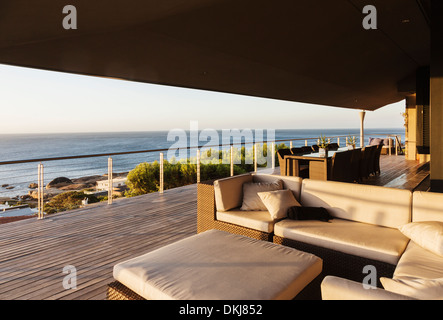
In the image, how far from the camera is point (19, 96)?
18.5 metres

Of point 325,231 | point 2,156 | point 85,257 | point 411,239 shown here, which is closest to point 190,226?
point 85,257

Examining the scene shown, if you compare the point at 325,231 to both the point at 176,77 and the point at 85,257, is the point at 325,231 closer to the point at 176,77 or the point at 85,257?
the point at 85,257

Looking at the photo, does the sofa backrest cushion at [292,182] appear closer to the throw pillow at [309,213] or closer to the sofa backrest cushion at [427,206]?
the throw pillow at [309,213]

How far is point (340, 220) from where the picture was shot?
265cm

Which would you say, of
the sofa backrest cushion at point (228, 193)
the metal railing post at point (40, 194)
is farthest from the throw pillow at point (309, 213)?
the metal railing post at point (40, 194)

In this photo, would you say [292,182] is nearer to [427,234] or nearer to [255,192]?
[255,192]

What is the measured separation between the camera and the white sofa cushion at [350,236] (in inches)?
78.9

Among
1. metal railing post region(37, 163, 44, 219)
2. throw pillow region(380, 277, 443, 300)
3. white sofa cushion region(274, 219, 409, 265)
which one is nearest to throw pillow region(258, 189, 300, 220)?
white sofa cushion region(274, 219, 409, 265)

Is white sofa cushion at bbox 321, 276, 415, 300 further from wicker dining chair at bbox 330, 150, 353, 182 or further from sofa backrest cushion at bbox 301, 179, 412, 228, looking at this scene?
wicker dining chair at bbox 330, 150, 353, 182

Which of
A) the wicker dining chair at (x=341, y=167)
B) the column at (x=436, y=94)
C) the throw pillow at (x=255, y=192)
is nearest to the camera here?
the throw pillow at (x=255, y=192)

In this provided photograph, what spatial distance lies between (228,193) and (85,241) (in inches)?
67.5

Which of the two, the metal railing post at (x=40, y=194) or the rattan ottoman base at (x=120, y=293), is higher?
the metal railing post at (x=40, y=194)

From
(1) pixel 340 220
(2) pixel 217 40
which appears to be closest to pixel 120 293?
(1) pixel 340 220
